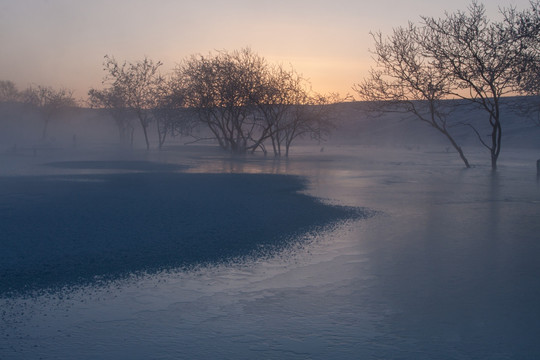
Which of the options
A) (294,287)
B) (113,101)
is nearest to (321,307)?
(294,287)

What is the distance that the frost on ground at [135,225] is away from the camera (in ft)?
22.3

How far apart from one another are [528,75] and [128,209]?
658 inches

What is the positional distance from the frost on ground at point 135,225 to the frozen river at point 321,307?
611mm

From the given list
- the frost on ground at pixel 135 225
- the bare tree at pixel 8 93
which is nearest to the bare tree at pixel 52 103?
the bare tree at pixel 8 93

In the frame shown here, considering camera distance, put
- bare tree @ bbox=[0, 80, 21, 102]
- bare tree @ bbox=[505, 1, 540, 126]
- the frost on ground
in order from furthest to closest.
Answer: bare tree @ bbox=[0, 80, 21, 102] < bare tree @ bbox=[505, 1, 540, 126] < the frost on ground

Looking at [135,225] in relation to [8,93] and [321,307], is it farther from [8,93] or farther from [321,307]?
[8,93]

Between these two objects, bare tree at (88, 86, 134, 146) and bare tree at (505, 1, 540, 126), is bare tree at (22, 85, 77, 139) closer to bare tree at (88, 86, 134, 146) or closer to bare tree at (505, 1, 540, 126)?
bare tree at (88, 86, 134, 146)

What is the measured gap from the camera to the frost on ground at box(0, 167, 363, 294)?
679cm

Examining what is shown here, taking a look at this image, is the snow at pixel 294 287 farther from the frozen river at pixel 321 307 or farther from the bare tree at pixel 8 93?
the bare tree at pixel 8 93

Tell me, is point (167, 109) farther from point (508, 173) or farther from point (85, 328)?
point (85, 328)

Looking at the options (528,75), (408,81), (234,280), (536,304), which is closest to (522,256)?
(536,304)

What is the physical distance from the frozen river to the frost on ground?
611 millimetres

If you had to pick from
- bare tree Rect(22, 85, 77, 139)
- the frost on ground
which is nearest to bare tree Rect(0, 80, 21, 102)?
bare tree Rect(22, 85, 77, 139)

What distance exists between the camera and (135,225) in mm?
9492
